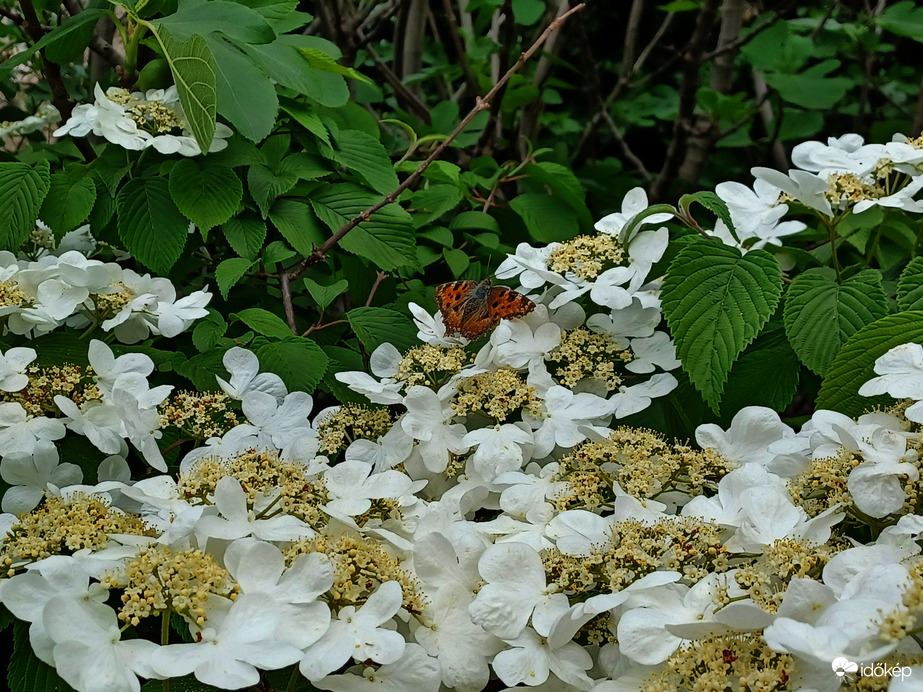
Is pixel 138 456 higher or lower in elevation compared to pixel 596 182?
higher

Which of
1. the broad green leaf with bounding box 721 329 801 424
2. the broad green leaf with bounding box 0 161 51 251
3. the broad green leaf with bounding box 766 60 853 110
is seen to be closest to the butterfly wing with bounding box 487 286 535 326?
the broad green leaf with bounding box 721 329 801 424

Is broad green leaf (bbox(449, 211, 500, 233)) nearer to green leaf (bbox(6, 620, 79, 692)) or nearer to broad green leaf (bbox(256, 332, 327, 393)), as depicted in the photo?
broad green leaf (bbox(256, 332, 327, 393))

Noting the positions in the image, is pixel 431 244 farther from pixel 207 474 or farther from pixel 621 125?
pixel 621 125

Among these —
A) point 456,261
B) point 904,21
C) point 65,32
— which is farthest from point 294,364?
point 904,21

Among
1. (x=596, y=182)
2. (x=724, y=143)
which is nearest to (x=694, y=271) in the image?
(x=596, y=182)

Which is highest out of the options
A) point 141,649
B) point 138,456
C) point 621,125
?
point 141,649

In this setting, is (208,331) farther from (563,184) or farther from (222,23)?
(563,184)

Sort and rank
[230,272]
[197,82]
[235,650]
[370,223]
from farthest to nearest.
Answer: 1. [370,223]
2. [230,272]
3. [197,82]
4. [235,650]

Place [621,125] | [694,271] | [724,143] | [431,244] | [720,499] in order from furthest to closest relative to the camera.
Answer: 1. [621,125]
2. [724,143]
3. [431,244]
4. [694,271]
5. [720,499]
